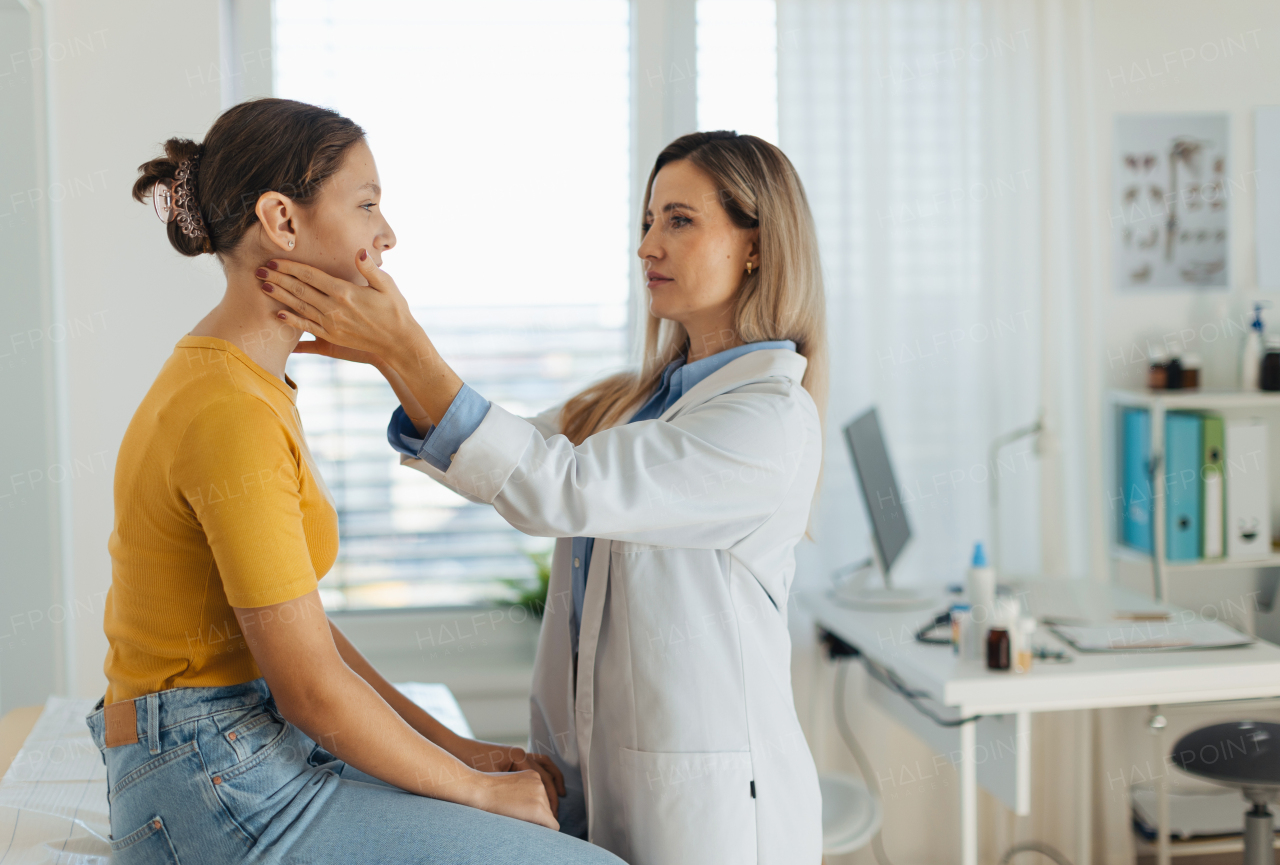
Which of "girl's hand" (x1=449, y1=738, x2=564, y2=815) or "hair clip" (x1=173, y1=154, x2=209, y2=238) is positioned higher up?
"hair clip" (x1=173, y1=154, x2=209, y2=238)

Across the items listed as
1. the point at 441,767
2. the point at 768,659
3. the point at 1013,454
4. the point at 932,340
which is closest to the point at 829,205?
the point at 932,340

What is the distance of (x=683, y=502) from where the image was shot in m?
1.16

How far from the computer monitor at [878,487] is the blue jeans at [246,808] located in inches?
52.2

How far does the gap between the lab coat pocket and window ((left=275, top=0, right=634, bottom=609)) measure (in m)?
1.43

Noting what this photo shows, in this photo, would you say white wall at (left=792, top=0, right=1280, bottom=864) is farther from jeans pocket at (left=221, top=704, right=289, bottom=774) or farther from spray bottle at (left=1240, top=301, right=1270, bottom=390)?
jeans pocket at (left=221, top=704, right=289, bottom=774)

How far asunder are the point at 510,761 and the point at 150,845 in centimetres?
51

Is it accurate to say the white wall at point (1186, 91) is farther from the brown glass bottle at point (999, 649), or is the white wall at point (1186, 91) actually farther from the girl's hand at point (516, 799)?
the girl's hand at point (516, 799)

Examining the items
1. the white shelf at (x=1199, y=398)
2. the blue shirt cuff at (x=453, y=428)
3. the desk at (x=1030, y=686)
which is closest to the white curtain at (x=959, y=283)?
the white shelf at (x=1199, y=398)

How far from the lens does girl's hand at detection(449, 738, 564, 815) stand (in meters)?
1.35

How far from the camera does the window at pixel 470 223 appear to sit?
252cm

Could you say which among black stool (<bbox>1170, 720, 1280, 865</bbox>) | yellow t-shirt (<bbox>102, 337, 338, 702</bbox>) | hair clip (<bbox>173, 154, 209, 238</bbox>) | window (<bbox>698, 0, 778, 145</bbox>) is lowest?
black stool (<bbox>1170, 720, 1280, 865</bbox>)

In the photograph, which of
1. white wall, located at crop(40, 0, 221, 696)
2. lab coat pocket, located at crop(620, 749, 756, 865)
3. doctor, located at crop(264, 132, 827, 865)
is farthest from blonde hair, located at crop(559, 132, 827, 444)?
white wall, located at crop(40, 0, 221, 696)

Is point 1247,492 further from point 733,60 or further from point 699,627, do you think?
point 699,627

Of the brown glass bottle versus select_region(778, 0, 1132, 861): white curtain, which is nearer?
the brown glass bottle
